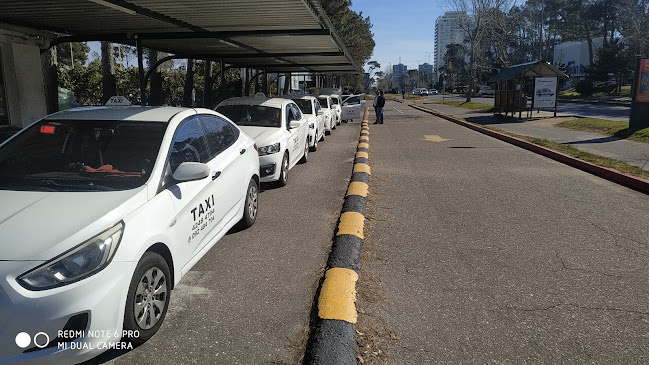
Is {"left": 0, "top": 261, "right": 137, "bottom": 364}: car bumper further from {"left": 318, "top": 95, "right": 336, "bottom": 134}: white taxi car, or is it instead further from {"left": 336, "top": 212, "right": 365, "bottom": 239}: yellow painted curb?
{"left": 318, "top": 95, "right": 336, "bottom": 134}: white taxi car

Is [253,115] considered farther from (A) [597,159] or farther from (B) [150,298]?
(A) [597,159]

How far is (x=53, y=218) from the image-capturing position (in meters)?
2.97

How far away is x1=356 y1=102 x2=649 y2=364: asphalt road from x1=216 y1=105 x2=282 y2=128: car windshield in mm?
2365

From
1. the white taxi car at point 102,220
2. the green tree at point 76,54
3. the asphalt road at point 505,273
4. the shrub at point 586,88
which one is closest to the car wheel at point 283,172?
the asphalt road at point 505,273

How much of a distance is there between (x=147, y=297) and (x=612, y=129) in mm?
17104

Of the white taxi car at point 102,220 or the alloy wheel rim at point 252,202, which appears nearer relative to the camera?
the white taxi car at point 102,220

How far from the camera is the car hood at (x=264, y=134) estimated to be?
8156 mm

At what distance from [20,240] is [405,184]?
6736 millimetres

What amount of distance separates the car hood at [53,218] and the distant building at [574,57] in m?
86.5

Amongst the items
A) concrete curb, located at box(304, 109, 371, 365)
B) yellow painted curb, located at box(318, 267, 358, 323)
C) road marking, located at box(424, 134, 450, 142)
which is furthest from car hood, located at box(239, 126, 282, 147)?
road marking, located at box(424, 134, 450, 142)

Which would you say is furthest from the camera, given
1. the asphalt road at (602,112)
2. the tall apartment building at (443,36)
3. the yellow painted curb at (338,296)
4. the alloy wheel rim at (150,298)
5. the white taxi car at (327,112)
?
the tall apartment building at (443,36)

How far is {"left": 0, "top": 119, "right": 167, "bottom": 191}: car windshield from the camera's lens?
3.65 meters

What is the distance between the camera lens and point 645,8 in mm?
66688

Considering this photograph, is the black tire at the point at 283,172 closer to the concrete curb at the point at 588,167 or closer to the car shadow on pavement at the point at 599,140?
the concrete curb at the point at 588,167
